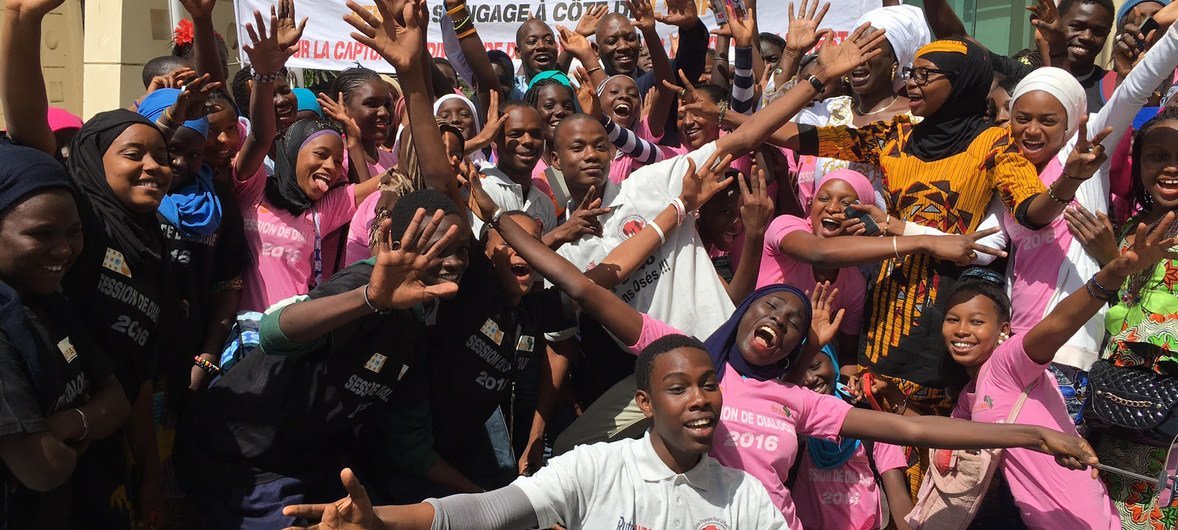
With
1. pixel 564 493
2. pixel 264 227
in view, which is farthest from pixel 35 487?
pixel 264 227

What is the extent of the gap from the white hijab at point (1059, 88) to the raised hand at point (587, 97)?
87.9 inches

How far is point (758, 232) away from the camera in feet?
15.3

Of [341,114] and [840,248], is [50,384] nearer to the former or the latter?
[341,114]

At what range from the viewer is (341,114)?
559cm

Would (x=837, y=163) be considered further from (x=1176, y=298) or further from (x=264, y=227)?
(x=264, y=227)

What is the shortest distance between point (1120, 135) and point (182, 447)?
3.92m

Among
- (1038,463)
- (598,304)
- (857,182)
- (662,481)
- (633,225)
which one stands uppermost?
(857,182)

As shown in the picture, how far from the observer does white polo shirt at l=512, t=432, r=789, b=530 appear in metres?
3.33

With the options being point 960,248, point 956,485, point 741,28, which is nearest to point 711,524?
point 956,485

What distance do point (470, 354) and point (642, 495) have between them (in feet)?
3.47

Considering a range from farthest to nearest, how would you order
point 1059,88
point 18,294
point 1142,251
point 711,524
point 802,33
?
point 802,33 < point 1059,88 < point 1142,251 < point 711,524 < point 18,294

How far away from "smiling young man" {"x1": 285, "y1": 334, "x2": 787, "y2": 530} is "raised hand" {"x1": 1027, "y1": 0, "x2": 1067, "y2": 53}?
11.7ft

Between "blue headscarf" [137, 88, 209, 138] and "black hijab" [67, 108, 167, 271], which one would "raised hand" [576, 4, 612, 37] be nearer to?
"blue headscarf" [137, 88, 209, 138]

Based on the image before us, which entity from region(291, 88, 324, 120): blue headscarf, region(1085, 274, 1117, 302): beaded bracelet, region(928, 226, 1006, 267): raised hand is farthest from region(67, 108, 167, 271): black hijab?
region(1085, 274, 1117, 302): beaded bracelet
